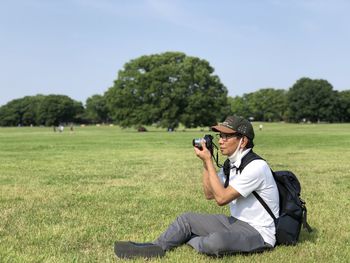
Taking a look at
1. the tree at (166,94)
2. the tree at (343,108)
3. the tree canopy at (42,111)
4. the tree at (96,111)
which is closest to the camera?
the tree at (166,94)

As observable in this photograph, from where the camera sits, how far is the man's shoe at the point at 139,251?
5934mm

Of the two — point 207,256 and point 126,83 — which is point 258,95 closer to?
point 126,83

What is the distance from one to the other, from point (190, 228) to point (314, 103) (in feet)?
475

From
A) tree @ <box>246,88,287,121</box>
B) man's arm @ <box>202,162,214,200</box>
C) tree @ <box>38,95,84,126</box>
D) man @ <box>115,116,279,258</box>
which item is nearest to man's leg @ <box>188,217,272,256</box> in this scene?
man @ <box>115,116,279,258</box>

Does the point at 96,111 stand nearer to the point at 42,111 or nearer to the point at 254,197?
the point at 42,111

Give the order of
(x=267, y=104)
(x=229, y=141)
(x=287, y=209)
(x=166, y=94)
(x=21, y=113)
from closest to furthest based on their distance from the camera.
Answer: (x=229, y=141)
(x=287, y=209)
(x=166, y=94)
(x=267, y=104)
(x=21, y=113)

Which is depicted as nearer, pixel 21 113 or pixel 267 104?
pixel 267 104

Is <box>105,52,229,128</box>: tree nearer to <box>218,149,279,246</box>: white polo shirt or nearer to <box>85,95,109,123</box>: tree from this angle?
<box>218,149,279,246</box>: white polo shirt

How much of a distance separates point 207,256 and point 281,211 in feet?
3.49

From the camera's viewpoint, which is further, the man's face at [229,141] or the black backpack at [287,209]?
the black backpack at [287,209]

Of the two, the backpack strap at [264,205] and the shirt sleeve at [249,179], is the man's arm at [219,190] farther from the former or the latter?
the backpack strap at [264,205]

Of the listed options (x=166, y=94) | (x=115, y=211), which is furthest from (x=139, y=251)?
(x=166, y=94)

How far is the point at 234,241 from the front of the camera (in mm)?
5855

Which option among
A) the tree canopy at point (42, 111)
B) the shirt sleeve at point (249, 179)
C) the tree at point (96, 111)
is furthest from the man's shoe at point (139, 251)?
the tree at point (96, 111)
